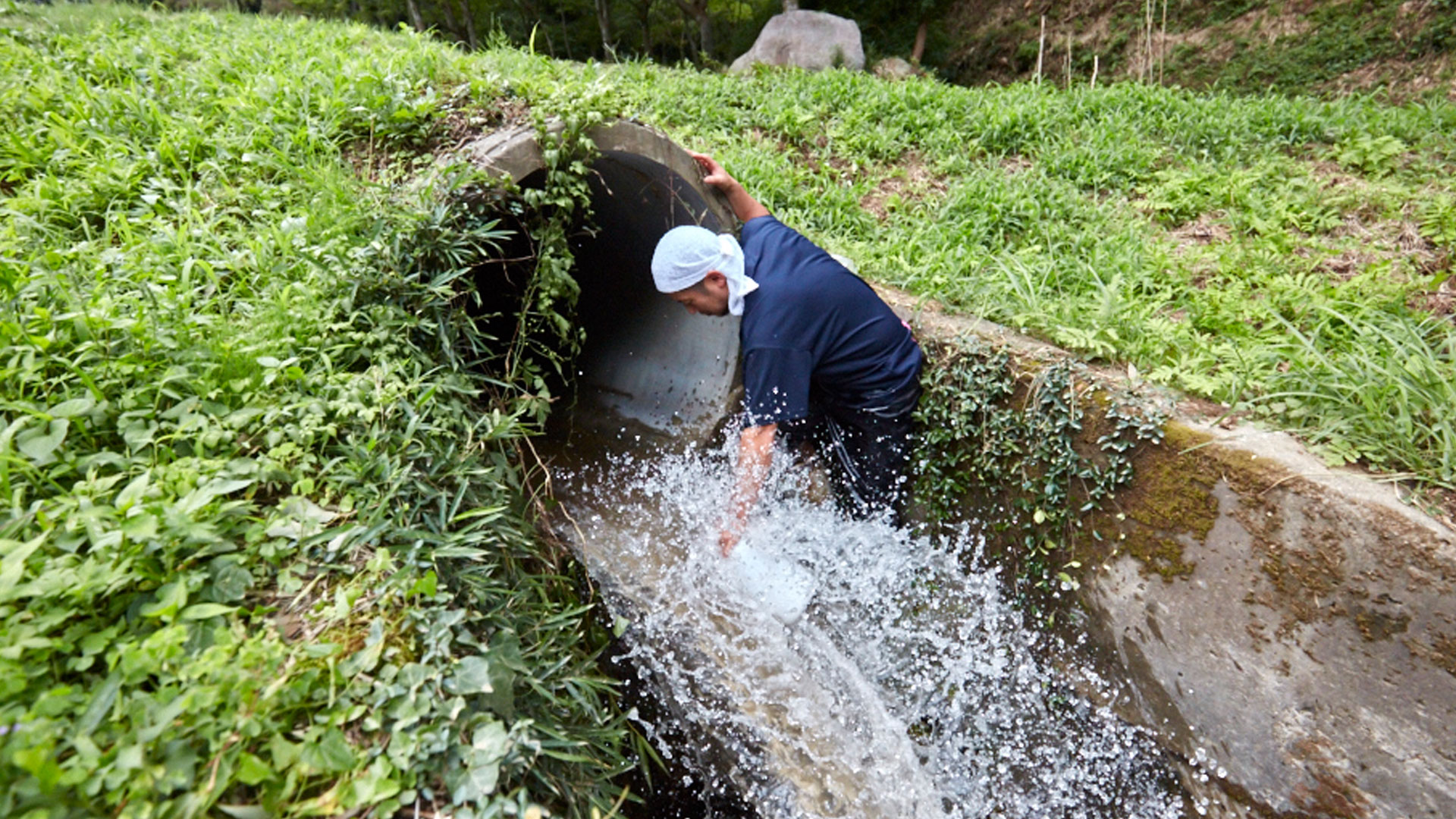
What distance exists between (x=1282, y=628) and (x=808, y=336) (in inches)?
88.5

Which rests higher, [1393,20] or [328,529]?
[1393,20]

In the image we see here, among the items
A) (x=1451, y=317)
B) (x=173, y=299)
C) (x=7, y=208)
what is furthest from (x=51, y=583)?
(x=1451, y=317)

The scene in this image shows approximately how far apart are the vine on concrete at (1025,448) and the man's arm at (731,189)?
1.25 meters

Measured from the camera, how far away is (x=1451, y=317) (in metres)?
3.49

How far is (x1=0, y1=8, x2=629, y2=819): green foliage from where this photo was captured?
5.25 ft

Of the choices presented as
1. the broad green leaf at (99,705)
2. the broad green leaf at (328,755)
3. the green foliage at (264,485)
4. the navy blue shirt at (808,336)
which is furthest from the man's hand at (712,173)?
the broad green leaf at (99,705)

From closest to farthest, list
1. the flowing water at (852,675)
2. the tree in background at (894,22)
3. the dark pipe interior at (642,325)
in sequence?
the flowing water at (852,675), the dark pipe interior at (642,325), the tree in background at (894,22)

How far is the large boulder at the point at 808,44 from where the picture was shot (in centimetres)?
1041

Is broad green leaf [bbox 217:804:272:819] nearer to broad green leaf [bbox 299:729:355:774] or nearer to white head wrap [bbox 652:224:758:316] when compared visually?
broad green leaf [bbox 299:729:355:774]

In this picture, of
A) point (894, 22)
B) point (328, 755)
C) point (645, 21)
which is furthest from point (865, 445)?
point (645, 21)

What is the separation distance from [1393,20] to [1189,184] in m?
8.25

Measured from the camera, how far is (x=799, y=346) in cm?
335

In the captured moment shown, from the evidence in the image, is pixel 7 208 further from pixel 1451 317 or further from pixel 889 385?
pixel 1451 317

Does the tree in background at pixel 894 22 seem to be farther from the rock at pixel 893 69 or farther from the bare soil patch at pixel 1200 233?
the bare soil patch at pixel 1200 233
